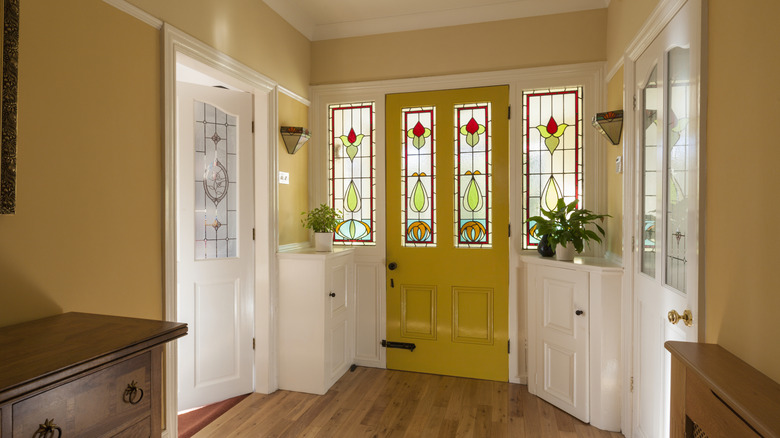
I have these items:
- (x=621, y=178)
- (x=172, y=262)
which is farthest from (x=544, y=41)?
(x=172, y=262)

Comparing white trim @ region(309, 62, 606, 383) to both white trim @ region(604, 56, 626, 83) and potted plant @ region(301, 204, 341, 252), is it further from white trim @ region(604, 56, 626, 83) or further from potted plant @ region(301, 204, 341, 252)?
potted plant @ region(301, 204, 341, 252)

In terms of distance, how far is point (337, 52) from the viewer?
3703 millimetres

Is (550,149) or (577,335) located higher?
(550,149)

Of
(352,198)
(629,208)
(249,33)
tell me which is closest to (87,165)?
(249,33)

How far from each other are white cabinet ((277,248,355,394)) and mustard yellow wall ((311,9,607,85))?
1.66 m

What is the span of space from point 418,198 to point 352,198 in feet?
1.95

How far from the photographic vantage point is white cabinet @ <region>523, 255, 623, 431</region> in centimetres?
261

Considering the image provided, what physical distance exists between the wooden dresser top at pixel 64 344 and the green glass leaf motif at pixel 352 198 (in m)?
2.31

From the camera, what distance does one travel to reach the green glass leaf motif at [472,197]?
3406 mm

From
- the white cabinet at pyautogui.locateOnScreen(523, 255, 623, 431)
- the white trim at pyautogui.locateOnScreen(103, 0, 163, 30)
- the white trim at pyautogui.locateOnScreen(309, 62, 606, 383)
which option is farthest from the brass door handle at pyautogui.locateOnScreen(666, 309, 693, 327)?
the white trim at pyautogui.locateOnScreen(103, 0, 163, 30)

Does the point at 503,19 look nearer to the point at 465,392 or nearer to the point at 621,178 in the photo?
the point at 621,178

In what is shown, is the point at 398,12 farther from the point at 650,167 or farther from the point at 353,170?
the point at 650,167

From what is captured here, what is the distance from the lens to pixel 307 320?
10.3 ft

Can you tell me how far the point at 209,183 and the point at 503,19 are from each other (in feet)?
8.45
